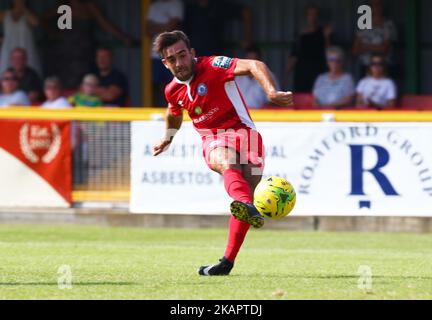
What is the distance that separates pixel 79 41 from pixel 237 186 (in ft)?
33.6

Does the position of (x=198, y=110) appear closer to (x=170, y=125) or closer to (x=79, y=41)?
(x=170, y=125)

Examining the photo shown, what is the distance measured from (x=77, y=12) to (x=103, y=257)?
319 inches

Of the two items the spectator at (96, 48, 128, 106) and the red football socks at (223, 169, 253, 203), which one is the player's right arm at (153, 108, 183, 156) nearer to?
the red football socks at (223, 169, 253, 203)

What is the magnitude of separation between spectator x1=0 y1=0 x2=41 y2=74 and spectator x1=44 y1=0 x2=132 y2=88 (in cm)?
50

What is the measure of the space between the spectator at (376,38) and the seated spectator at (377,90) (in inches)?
31.1

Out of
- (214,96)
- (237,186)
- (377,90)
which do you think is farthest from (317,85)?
(237,186)

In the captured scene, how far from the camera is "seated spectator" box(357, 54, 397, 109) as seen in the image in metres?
16.7

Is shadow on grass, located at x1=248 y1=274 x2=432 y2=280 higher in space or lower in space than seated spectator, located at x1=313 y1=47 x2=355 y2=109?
lower

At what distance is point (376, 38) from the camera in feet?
58.4

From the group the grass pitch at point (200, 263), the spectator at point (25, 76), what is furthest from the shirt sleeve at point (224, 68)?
the spectator at point (25, 76)

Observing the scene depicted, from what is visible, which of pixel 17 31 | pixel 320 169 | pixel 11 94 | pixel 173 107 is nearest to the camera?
pixel 173 107

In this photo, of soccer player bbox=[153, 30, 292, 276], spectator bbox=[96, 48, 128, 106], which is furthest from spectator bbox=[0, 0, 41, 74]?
soccer player bbox=[153, 30, 292, 276]
